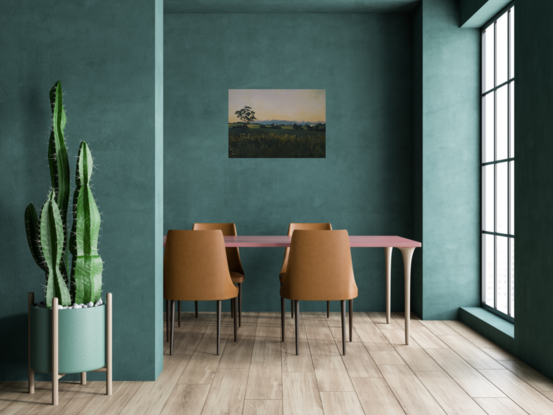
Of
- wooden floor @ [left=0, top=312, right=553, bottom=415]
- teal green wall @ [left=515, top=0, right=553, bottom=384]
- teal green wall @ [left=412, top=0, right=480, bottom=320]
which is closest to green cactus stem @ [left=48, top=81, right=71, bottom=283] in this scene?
wooden floor @ [left=0, top=312, right=553, bottom=415]

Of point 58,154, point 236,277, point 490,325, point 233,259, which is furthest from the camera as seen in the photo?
point 233,259

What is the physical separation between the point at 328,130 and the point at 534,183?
210 cm

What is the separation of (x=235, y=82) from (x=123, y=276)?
8.32ft

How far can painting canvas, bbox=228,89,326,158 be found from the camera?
14.8 feet

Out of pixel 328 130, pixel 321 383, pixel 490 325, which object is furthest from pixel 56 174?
pixel 490 325

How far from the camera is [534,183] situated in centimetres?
285

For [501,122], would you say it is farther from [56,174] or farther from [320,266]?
[56,174]

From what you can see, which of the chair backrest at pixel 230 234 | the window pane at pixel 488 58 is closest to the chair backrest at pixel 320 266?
the chair backrest at pixel 230 234

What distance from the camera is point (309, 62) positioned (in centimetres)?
452

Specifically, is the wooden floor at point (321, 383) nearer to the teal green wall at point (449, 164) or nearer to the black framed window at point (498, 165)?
the black framed window at point (498, 165)

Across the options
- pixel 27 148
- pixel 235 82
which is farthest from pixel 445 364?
pixel 235 82

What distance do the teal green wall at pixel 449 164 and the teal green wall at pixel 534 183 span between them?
106cm

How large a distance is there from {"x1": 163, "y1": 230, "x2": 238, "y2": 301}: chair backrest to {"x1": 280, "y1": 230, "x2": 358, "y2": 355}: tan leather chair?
496mm

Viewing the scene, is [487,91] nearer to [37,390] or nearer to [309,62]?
[309,62]
